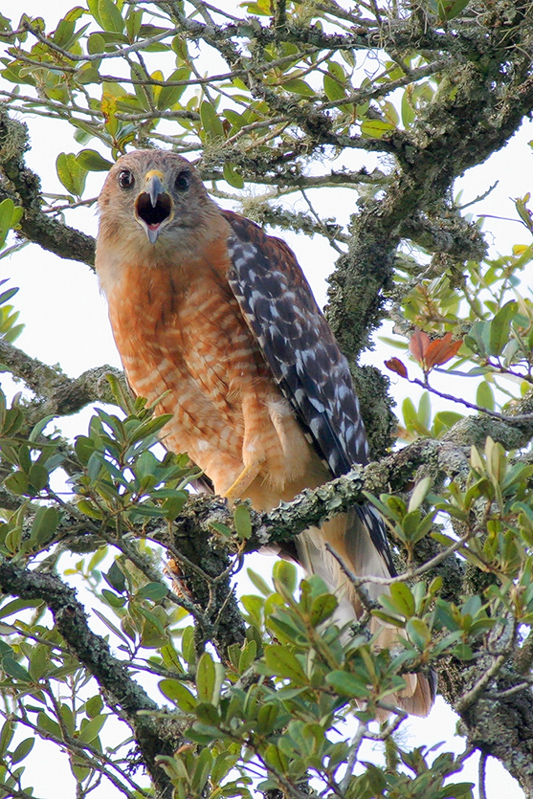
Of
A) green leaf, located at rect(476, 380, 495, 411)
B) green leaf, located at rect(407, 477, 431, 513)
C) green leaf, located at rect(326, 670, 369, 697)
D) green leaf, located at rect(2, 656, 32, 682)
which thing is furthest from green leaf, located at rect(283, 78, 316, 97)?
green leaf, located at rect(326, 670, 369, 697)

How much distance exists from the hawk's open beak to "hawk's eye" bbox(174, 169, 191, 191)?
15 centimetres

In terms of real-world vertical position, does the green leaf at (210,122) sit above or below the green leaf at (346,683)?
above

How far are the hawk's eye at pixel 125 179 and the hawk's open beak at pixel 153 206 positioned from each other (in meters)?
0.14

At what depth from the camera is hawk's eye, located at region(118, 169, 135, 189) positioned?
209 inches

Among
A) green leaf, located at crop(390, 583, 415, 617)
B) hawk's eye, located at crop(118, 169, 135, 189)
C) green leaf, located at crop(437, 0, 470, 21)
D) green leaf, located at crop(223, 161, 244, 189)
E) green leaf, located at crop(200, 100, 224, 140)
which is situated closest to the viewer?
green leaf, located at crop(390, 583, 415, 617)

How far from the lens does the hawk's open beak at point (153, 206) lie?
508 cm

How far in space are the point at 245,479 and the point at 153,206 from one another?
164 cm

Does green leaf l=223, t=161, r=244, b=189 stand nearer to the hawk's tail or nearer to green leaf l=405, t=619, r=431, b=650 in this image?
the hawk's tail

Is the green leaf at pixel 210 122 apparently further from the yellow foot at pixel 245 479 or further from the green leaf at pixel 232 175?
the yellow foot at pixel 245 479

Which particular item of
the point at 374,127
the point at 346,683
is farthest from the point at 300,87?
the point at 346,683

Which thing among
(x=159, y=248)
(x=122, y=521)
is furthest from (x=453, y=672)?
(x=159, y=248)

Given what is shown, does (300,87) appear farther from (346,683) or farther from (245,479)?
(346,683)

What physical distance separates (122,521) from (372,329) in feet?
→ 8.38

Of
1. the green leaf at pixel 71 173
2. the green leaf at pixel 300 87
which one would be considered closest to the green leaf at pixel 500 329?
the green leaf at pixel 300 87
